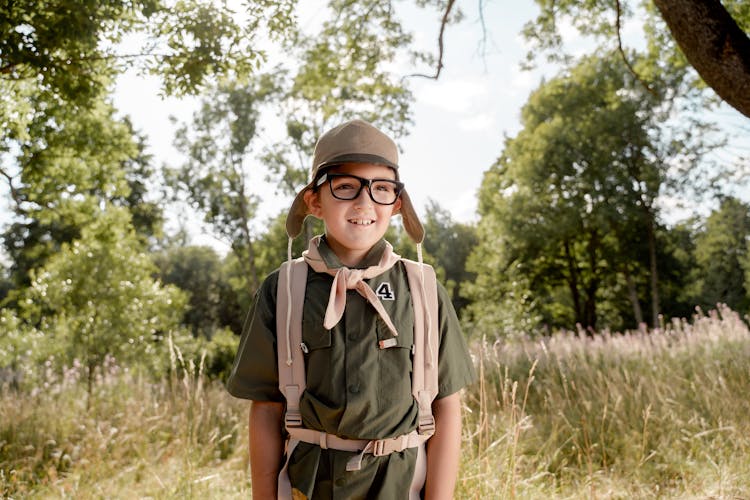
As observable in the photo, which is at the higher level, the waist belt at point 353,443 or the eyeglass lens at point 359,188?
the eyeglass lens at point 359,188

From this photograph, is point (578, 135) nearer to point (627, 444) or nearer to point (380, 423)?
point (627, 444)

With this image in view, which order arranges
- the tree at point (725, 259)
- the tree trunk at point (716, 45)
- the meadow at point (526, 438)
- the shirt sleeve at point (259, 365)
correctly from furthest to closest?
the tree at point (725, 259)
the meadow at point (526, 438)
the tree trunk at point (716, 45)
the shirt sleeve at point (259, 365)

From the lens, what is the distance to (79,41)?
4883 mm

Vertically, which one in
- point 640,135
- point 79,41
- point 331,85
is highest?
point 640,135

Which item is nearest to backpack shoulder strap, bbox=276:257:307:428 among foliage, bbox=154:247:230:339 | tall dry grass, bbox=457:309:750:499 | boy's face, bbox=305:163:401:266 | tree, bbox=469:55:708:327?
boy's face, bbox=305:163:401:266

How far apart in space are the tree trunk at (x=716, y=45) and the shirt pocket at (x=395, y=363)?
10.8 ft

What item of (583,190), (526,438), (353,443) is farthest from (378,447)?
(583,190)

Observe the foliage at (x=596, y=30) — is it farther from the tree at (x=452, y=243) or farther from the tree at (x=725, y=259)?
the tree at (x=452, y=243)

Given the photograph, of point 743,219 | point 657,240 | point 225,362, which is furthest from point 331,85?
point 743,219

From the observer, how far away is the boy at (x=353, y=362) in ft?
5.04

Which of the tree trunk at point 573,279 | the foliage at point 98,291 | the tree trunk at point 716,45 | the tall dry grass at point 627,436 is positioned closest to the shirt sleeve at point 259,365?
the tall dry grass at point 627,436

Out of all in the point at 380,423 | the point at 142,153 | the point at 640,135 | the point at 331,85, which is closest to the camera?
the point at 380,423

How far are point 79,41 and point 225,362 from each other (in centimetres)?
1770

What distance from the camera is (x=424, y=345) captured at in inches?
64.9
